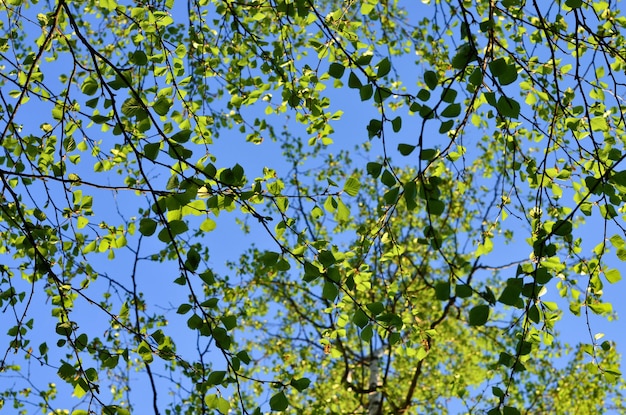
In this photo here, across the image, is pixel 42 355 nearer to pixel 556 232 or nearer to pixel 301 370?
pixel 556 232

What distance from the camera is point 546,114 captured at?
Result: 4.32 metres

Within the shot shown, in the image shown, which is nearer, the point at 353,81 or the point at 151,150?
the point at 151,150

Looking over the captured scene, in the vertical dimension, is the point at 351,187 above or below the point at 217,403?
above

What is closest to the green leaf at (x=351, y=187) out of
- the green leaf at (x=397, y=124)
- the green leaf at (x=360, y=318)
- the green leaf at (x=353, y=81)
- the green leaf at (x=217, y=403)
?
the green leaf at (x=397, y=124)

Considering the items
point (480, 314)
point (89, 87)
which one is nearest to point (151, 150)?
point (89, 87)

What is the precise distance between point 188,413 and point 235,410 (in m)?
2.82

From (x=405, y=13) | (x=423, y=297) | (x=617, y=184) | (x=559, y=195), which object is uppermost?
(x=405, y=13)

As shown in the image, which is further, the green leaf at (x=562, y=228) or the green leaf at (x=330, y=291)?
the green leaf at (x=330, y=291)

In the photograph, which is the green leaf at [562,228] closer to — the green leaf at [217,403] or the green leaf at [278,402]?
the green leaf at [278,402]

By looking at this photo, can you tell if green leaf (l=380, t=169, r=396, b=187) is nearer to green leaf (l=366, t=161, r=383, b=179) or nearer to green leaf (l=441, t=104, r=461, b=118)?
green leaf (l=366, t=161, r=383, b=179)

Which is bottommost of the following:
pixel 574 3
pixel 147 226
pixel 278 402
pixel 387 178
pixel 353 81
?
pixel 278 402

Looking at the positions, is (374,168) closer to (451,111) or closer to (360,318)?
(451,111)

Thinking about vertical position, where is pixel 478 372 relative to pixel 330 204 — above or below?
above

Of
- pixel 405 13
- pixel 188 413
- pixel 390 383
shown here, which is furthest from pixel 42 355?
pixel 390 383
